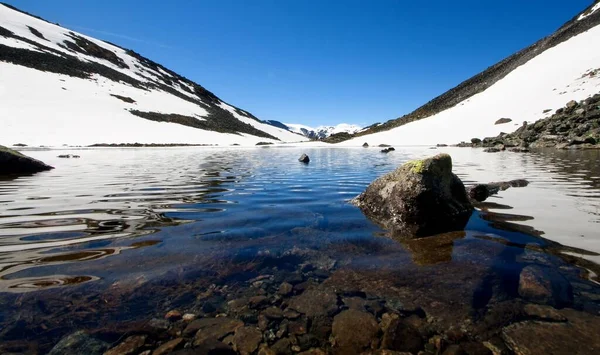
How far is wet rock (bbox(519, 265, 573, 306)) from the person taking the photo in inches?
127

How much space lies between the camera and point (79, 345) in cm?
273

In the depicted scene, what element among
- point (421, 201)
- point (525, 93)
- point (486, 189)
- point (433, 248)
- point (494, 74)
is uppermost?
point (494, 74)

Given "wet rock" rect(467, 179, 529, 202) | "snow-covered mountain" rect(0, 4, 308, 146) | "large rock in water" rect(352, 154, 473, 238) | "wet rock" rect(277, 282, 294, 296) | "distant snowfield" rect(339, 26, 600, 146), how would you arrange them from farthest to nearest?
1. "snow-covered mountain" rect(0, 4, 308, 146)
2. "distant snowfield" rect(339, 26, 600, 146)
3. "wet rock" rect(467, 179, 529, 202)
4. "large rock in water" rect(352, 154, 473, 238)
5. "wet rock" rect(277, 282, 294, 296)

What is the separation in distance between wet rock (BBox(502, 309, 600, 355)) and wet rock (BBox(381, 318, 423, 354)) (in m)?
0.79

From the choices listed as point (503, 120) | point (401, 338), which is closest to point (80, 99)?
point (503, 120)

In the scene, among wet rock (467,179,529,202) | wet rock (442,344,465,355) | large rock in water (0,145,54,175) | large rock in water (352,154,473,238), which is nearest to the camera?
wet rock (442,344,465,355)

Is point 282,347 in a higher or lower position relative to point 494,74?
lower

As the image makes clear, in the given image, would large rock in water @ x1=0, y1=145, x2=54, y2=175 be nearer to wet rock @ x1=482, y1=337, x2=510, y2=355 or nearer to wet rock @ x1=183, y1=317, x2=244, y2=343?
wet rock @ x1=183, y1=317, x2=244, y2=343

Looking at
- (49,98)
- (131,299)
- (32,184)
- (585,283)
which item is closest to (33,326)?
(131,299)

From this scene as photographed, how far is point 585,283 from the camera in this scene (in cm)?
345

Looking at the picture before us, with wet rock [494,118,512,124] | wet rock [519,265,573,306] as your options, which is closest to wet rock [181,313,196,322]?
wet rock [519,265,573,306]

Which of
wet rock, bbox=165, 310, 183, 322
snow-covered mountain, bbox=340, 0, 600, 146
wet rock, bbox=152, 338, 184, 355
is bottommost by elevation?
wet rock, bbox=152, 338, 184, 355

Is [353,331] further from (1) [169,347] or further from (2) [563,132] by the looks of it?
(2) [563,132]

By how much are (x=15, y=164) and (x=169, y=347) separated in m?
18.8
